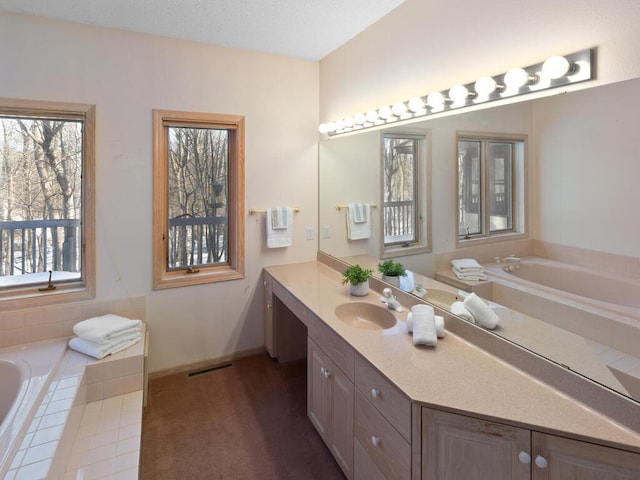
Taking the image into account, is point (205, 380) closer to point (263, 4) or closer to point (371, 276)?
point (371, 276)

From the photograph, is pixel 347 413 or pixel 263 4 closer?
pixel 347 413

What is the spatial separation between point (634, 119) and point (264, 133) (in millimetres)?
2351

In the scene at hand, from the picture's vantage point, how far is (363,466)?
5.06 feet

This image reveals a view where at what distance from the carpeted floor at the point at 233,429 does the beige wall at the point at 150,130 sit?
1.13ft

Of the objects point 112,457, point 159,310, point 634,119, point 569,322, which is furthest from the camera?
point 159,310

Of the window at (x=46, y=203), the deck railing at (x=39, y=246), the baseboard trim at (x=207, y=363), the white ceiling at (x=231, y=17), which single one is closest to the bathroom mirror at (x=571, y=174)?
the white ceiling at (x=231, y=17)

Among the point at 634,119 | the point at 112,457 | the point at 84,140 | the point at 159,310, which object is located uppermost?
the point at 84,140

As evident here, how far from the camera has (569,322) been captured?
1.32 meters

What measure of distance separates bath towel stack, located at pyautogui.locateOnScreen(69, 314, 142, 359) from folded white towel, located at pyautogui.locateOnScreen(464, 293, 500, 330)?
2061 mm

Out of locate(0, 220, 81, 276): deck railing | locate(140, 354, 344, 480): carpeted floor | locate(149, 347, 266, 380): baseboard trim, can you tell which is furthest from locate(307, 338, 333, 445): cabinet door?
locate(0, 220, 81, 276): deck railing

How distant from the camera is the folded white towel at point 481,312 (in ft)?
5.01

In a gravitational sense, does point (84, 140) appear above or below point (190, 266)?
above

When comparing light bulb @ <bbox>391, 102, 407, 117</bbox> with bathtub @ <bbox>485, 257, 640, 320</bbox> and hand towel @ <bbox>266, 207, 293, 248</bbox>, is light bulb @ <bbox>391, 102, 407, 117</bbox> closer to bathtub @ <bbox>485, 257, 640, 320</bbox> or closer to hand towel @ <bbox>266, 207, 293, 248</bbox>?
bathtub @ <bbox>485, 257, 640, 320</bbox>

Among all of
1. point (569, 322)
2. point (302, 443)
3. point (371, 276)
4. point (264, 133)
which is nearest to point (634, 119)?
point (569, 322)
